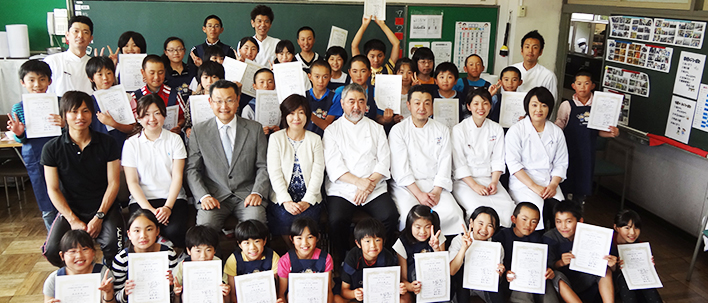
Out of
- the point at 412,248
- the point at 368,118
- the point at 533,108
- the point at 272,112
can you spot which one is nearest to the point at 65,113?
the point at 272,112

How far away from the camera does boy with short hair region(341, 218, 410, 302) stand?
304 cm

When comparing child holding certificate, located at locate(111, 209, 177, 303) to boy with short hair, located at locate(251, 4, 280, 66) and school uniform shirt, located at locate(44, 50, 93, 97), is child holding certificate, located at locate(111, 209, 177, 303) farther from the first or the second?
boy with short hair, located at locate(251, 4, 280, 66)

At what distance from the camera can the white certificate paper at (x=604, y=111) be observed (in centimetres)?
404

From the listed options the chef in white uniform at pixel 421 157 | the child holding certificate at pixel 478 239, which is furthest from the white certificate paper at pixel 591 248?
the chef in white uniform at pixel 421 157

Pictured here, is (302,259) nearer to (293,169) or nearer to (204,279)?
(204,279)

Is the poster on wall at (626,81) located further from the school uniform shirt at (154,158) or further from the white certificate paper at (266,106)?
the school uniform shirt at (154,158)

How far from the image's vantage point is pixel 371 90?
14.1 ft

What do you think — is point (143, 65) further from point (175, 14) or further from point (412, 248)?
point (412, 248)

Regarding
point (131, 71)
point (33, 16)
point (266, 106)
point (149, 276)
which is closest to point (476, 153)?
point (266, 106)

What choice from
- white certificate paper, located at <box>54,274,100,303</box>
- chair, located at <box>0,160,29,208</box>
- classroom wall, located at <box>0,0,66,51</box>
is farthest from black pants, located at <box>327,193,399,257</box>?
classroom wall, located at <box>0,0,66,51</box>

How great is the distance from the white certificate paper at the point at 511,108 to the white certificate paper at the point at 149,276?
272 cm

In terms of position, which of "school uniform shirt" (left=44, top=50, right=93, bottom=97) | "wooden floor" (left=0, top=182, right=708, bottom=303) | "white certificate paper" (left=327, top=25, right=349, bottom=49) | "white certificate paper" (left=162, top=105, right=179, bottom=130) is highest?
"white certificate paper" (left=327, top=25, right=349, bottom=49)

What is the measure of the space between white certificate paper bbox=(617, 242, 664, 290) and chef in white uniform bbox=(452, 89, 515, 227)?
0.94 meters

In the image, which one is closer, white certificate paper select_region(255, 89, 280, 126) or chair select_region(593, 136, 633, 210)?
white certificate paper select_region(255, 89, 280, 126)
